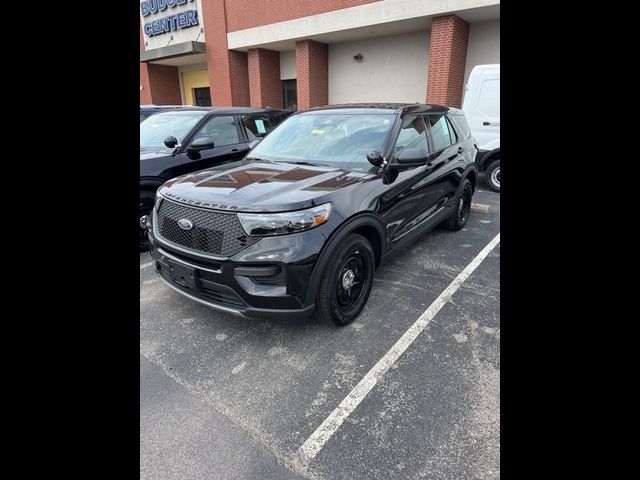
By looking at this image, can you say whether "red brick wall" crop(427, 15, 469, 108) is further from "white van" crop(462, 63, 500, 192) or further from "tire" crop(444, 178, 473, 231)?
"tire" crop(444, 178, 473, 231)

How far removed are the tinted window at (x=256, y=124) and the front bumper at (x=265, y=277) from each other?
3.98m

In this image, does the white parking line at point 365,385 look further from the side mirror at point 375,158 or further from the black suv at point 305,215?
the side mirror at point 375,158

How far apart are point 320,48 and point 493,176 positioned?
921 cm

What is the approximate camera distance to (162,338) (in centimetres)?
321

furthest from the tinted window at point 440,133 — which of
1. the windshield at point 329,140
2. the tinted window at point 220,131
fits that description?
the tinted window at point 220,131

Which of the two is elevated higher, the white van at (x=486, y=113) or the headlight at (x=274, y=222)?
the white van at (x=486, y=113)

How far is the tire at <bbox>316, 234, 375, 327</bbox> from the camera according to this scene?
294cm

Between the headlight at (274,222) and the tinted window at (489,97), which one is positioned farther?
the tinted window at (489,97)

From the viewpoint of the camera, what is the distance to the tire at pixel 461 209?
5430 millimetres

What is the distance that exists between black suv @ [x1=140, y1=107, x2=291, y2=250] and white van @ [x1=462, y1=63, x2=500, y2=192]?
4.14 meters

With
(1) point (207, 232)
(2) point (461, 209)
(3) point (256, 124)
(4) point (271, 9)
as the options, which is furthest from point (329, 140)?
(4) point (271, 9)
